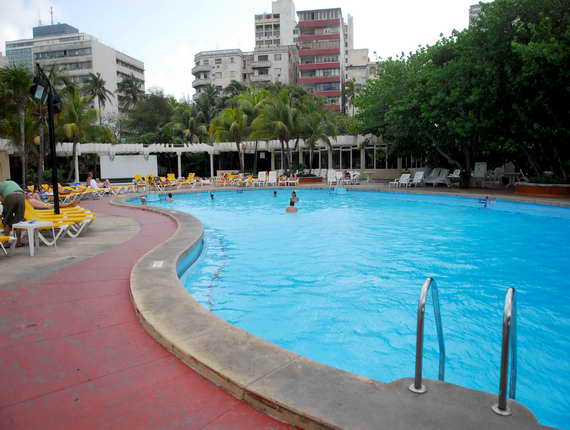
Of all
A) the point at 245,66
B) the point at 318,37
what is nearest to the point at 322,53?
the point at 318,37

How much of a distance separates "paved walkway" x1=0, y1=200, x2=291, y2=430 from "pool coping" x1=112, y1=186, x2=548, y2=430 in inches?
4.0

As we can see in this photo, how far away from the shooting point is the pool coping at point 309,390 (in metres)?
2.27

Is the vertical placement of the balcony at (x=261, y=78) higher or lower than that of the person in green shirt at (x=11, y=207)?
higher

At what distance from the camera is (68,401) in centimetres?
260

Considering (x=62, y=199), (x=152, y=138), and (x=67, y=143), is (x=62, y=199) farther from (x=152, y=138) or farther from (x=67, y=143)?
(x=152, y=138)

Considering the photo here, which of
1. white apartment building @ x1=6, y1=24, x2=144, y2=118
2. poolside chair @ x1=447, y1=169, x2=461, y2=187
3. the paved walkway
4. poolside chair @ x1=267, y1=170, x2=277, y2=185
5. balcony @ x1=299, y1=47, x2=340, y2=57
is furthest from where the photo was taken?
balcony @ x1=299, y1=47, x2=340, y2=57

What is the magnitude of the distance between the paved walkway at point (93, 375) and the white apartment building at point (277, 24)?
8580cm

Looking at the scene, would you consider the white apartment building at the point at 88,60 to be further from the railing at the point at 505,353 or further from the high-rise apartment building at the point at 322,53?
the railing at the point at 505,353

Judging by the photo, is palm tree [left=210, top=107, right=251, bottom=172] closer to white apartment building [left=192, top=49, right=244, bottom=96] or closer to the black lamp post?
the black lamp post

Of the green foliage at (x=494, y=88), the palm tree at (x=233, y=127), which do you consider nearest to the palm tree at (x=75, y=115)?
the palm tree at (x=233, y=127)

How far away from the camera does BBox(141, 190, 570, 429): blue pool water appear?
4.47 metres

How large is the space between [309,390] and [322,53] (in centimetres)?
7201

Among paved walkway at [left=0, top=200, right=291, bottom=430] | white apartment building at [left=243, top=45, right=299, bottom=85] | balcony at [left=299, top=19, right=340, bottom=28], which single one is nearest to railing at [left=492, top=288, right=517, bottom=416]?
paved walkway at [left=0, top=200, right=291, bottom=430]

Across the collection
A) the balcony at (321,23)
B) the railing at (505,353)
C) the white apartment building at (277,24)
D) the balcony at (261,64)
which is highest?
the white apartment building at (277,24)
